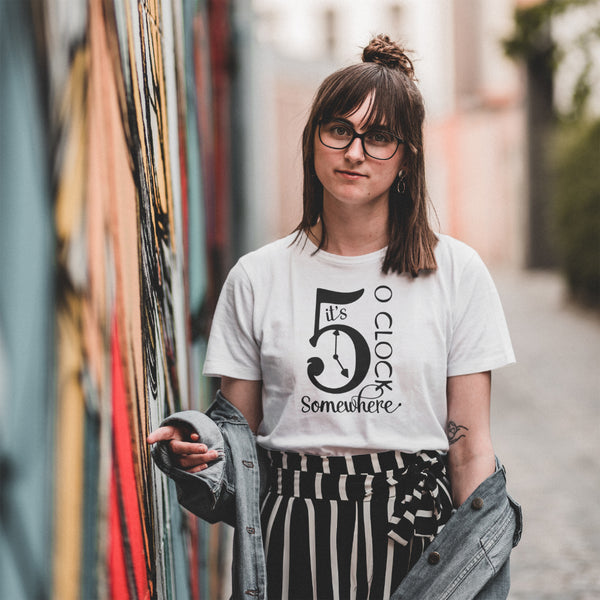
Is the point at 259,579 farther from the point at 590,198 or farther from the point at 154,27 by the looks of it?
the point at 590,198

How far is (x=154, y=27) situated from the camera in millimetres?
2393

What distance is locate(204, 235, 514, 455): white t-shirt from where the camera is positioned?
2061 mm

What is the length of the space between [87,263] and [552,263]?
2423 centimetres

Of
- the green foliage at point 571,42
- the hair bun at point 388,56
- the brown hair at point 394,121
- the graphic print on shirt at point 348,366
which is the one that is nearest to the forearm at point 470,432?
the graphic print on shirt at point 348,366

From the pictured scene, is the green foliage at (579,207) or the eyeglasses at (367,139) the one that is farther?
the green foliage at (579,207)

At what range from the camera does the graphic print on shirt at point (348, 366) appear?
2.06 metres

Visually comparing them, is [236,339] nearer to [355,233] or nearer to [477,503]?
[355,233]

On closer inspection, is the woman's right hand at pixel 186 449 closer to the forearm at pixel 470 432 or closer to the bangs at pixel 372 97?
the forearm at pixel 470 432

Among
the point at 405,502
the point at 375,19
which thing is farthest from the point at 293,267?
the point at 375,19

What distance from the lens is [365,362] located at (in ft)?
6.79

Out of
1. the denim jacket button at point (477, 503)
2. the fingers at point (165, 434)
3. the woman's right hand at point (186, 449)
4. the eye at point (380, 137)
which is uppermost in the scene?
the eye at point (380, 137)

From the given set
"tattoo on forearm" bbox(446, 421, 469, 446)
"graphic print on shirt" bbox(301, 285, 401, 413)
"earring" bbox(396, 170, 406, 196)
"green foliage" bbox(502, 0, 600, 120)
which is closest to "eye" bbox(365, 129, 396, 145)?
"earring" bbox(396, 170, 406, 196)

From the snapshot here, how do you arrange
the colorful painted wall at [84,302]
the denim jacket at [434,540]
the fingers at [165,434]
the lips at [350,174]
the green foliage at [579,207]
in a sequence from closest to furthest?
the colorful painted wall at [84,302] → the fingers at [165,434] → the denim jacket at [434,540] → the lips at [350,174] → the green foliage at [579,207]

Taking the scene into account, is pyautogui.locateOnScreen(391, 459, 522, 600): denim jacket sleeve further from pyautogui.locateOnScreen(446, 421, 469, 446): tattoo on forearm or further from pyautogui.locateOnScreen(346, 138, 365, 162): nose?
pyautogui.locateOnScreen(346, 138, 365, 162): nose
